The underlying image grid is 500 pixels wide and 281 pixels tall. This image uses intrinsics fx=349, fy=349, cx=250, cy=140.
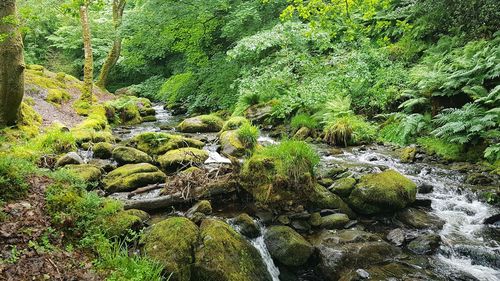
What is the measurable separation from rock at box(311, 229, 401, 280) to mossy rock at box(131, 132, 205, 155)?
511 centimetres

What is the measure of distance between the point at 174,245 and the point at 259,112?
1063 cm

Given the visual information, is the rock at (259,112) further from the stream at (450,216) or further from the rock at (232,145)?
the stream at (450,216)

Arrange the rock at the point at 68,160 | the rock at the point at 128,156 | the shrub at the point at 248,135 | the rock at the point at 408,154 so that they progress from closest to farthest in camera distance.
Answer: the rock at the point at 68,160 < the rock at the point at 128,156 < the rock at the point at 408,154 < the shrub at the point at 248,135

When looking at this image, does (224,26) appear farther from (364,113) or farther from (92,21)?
(92,21)

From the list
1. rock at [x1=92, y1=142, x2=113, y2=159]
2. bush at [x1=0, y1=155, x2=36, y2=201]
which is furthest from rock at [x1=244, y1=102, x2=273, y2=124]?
bush at [x1=0, y1=155, x2=36, y2=201]

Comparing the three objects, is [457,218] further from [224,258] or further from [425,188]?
[224,258]

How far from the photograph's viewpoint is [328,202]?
19.8 feet

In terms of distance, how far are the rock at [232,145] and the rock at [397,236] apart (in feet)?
14.2

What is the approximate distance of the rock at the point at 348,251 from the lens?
471cm

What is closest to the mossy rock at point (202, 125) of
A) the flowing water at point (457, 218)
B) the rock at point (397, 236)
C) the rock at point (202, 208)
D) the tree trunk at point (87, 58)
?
the tree trunk at point (87, 58)

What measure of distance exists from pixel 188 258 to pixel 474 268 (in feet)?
12.5

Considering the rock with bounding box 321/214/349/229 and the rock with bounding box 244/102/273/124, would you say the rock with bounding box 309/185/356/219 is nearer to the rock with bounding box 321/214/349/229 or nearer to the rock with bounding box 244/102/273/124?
the rock with bounding box 321/214/349/229

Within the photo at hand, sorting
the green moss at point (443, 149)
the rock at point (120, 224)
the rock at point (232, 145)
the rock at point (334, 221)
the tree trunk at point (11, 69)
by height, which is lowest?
the rock at point (232, 145)

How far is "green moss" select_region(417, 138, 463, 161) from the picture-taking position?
27.9 feet
